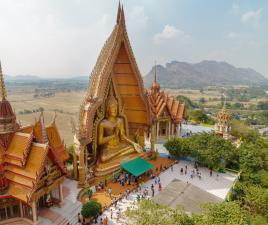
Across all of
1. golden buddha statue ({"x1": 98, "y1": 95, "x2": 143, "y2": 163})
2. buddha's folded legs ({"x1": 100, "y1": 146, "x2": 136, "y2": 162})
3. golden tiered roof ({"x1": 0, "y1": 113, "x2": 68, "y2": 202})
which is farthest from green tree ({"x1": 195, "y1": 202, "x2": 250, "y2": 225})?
golden buddha statue ({"x1": 98, "y1": 95, "x2": 143, "y2": 163})

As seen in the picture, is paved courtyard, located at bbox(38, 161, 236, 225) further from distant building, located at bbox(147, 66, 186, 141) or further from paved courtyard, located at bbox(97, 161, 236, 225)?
distant building, located at bbox(147, 66, 186, 141)

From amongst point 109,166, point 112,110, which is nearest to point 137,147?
point 109,166

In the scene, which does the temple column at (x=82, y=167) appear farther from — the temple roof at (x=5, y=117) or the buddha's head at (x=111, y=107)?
the temple roof at (x=5, y=117)

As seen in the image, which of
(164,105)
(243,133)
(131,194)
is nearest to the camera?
(131,194)

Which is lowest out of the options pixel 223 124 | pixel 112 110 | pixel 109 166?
pixel 109 166

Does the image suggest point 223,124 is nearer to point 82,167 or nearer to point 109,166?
point 109,166

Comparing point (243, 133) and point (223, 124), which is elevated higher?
point (223, 124)
